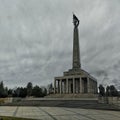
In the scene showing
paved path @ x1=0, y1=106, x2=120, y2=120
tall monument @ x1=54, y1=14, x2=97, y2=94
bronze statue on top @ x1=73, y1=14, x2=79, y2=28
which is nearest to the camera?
paved path @ x1=0, y1=106, x2=120, y2=120

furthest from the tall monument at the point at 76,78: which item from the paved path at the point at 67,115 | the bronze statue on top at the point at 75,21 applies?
the paved path at the point at 67,115

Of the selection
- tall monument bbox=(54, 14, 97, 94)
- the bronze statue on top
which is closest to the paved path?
tall monument bbox=(54, 14, 97, 94)

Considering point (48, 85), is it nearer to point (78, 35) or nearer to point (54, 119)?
point (78, 35)

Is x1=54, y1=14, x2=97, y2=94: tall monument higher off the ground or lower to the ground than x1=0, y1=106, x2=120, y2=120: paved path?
higher

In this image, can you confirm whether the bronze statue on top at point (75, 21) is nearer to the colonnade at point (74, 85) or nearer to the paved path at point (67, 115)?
the colonnade at point (74, 85)

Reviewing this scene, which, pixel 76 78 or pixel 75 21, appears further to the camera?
pixel 75 21

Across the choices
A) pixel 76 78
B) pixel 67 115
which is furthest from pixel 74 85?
pixel 67 115

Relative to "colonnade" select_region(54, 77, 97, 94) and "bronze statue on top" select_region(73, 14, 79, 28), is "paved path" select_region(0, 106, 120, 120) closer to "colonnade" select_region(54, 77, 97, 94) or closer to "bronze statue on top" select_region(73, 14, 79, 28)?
"colonnade" select_region(54, 77, 97, 94)

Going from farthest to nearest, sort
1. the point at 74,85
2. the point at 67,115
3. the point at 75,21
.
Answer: the point at 75,21 → the point at 74,85 → the point at 67,115

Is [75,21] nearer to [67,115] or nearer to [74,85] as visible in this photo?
[74,85]

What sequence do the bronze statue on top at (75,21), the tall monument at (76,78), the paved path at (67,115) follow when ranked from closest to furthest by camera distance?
the paved path at (67,115)
the tall monument at (76,78)
the bronze statue on top at (75,21)

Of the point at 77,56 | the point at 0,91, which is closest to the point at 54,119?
the point at 77,56

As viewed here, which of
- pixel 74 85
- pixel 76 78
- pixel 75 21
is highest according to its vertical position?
pixel 75 21

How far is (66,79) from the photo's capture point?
86.3 metres
